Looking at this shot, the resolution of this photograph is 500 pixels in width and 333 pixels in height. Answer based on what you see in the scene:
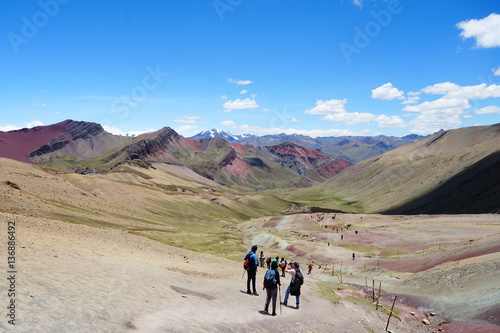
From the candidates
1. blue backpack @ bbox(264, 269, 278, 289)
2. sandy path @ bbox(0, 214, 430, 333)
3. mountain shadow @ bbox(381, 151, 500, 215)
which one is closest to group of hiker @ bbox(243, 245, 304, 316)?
blue backpack @ bbox(264, 269, 278, 289)

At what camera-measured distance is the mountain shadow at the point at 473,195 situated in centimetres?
15925

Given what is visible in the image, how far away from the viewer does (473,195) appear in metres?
173

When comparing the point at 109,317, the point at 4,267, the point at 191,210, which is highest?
the point at 4,267

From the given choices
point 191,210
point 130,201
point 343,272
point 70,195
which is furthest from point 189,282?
point 191,210

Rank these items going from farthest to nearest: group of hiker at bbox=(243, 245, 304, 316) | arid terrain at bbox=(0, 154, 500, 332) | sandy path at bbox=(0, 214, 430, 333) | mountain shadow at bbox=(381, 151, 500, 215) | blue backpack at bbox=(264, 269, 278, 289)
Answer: mountain shadow at bbox=(381, 151, 500, 215) → group of hiker at bbox=(243, 245, 304, 316) → blue backpack at bbox=(264, 269, 278, 289) → arid terrain at bbox=(0, 154, 500, 332) → sandy path at bbox=(0, 214, 430, 333)

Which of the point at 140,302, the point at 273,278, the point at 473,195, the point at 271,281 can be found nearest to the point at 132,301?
the point at 140,302

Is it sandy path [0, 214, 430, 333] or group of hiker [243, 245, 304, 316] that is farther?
group of hiker [243, 245, 304, 316]

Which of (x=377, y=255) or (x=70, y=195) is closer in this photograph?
(x=377, y=255)

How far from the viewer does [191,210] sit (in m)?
181

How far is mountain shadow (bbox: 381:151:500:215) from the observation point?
522 ft

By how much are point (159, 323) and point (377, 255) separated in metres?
69.6

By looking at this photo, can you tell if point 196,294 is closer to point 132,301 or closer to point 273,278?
point 132,301

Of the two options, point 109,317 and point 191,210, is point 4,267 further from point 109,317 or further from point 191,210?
point 191,210

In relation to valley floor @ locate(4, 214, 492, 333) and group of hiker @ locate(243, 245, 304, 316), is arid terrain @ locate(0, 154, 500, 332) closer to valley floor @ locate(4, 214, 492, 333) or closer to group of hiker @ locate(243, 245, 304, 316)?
valley floor @ locate(4, 214, 492, 333)
